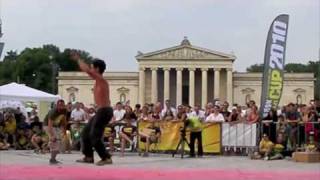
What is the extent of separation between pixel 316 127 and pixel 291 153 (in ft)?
3.44

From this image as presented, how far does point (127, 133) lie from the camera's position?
857 inches

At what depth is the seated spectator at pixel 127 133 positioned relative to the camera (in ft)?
69.9

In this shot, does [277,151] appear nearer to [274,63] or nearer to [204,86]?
[274,63]

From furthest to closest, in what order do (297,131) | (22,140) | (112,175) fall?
(22,140) < (297,131) < (112,175)

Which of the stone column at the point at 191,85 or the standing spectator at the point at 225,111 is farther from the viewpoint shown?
the stone column at the point at 191,85

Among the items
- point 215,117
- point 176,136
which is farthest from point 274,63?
point 176,136

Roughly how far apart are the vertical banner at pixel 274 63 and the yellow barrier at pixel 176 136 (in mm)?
1713

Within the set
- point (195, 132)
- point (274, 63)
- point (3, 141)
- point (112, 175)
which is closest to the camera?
point (112, 175)

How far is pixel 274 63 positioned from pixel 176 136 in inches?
149

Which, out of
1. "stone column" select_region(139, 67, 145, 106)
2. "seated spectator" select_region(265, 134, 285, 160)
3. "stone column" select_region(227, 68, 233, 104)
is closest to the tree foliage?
"stone column" select_region(139, 67, 145, 106)

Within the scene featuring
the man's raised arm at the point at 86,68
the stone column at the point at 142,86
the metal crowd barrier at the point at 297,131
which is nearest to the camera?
the man's raised arm at the point at 86,68

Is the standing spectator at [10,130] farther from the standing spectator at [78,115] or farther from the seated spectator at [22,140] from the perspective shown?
the standing spectator at [78,115]

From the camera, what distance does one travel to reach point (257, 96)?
124 m

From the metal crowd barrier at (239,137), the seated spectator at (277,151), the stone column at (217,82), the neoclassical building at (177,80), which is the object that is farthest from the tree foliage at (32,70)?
the seated spectator at (277,151)
